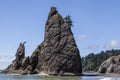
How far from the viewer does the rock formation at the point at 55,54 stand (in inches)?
6122

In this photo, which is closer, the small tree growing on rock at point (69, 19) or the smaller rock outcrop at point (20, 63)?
the smaller rock outcrop at point (20, 63)

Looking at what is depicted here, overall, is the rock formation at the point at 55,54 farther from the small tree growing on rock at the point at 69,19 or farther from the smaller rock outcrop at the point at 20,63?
the small tree growing on rock at the point at 69,19

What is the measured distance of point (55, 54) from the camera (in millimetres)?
157875

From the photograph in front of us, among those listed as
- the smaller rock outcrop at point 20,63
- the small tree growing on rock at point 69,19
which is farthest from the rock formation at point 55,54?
the small tree growing on rock at point 69,19

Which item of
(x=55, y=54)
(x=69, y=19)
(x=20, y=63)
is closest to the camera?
(x=55, y=54)

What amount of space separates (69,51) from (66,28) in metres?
10.9

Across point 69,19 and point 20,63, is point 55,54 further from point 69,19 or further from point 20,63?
point 69,19

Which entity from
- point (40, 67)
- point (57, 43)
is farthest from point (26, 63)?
point (57, 43)

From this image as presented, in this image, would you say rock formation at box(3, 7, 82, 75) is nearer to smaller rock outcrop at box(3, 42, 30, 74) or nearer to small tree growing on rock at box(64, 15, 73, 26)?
smaller rock outcrop at box(3, 42, 30, 74)

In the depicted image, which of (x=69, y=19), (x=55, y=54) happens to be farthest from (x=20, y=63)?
(x=69, y=19)

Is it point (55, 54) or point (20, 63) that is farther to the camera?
point (20, 63)

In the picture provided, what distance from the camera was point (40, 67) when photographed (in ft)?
548

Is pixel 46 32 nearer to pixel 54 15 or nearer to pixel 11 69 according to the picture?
pixel 54 15

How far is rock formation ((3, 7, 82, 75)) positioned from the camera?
510ft
